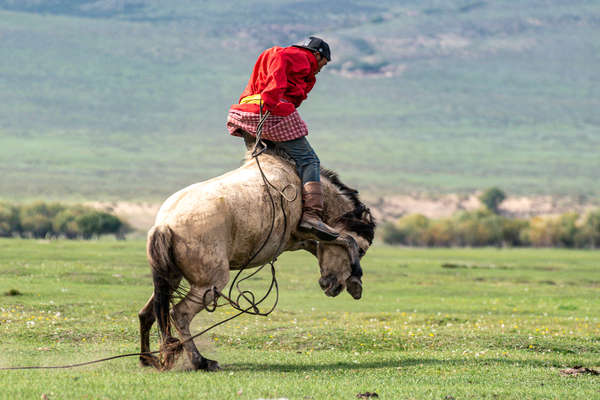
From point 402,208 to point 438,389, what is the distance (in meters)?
133

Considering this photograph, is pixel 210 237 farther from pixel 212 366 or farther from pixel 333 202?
pixel 333 202

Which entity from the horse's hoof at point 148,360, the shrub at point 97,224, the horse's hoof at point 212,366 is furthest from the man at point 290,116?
the shrub at point 97,224

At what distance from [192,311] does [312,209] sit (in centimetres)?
222

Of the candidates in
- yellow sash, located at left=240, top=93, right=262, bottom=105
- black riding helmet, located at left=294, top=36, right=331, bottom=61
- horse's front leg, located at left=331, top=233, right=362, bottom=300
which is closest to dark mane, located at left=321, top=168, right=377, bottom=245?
horse's front leg, located at left=331, top=233, right=362, bottom=300

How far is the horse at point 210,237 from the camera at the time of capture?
35.6 feet

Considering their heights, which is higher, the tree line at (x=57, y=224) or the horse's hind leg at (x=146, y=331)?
the horse's hind leg at (x=146, y=331)

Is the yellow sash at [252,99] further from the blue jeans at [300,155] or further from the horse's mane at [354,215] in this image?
the blue jeans at [300,155]

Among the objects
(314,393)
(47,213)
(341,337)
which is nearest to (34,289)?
(341,337)

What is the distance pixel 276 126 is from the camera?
1217 cm

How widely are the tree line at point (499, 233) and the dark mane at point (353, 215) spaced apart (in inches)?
3502

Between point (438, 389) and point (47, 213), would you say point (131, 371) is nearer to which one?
point (438, 389)

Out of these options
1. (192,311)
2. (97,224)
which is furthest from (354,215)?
(97,224)

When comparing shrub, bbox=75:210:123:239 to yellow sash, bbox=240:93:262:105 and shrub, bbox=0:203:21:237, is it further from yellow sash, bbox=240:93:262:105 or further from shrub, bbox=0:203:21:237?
yellow sash, bbox=240:93:262:105

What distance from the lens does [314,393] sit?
945 centimetres
